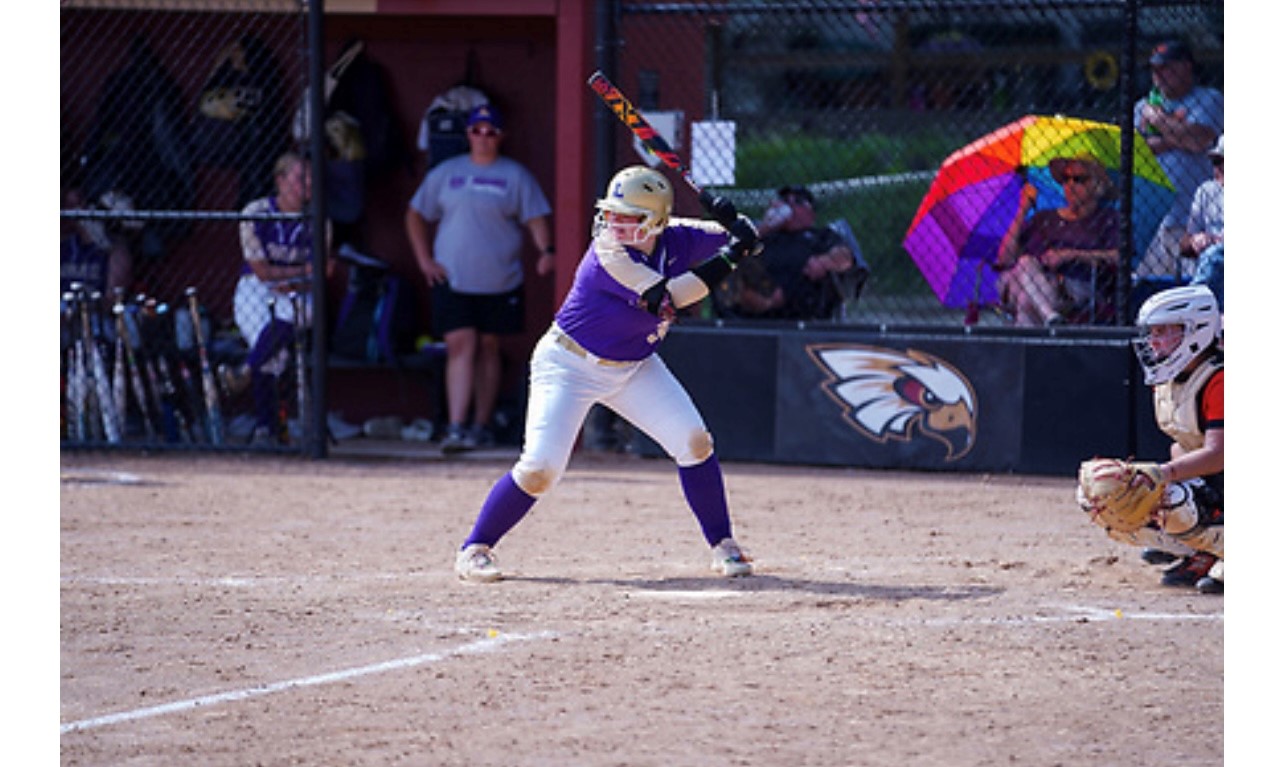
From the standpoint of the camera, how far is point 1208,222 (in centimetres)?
1024

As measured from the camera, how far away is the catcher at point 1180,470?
716 centimetres

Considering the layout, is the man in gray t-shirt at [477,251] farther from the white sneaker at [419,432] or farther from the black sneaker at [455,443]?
the white sneaker at [419,432]

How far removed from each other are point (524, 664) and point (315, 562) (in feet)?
7.72

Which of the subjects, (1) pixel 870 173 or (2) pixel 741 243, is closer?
(2) pixel 741 243

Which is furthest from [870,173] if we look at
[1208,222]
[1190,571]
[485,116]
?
[1190,571]

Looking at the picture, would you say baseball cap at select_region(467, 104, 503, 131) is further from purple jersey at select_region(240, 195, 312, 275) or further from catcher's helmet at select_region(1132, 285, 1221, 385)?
catcher's helmet at select_region(1132, 285, 1221, 385)

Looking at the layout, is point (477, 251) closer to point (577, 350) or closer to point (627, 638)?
point (577, 350)

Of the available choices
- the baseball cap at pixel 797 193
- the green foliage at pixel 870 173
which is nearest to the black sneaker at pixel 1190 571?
the baseball cap at pixel 797 193

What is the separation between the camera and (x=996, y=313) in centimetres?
1120

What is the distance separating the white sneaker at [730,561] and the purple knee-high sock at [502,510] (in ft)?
2.50

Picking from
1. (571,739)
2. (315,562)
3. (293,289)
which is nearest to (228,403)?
(293,289)

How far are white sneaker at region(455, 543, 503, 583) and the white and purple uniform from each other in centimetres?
4

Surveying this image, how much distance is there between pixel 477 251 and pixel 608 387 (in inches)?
178

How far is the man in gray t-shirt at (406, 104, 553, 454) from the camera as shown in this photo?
471 inches
